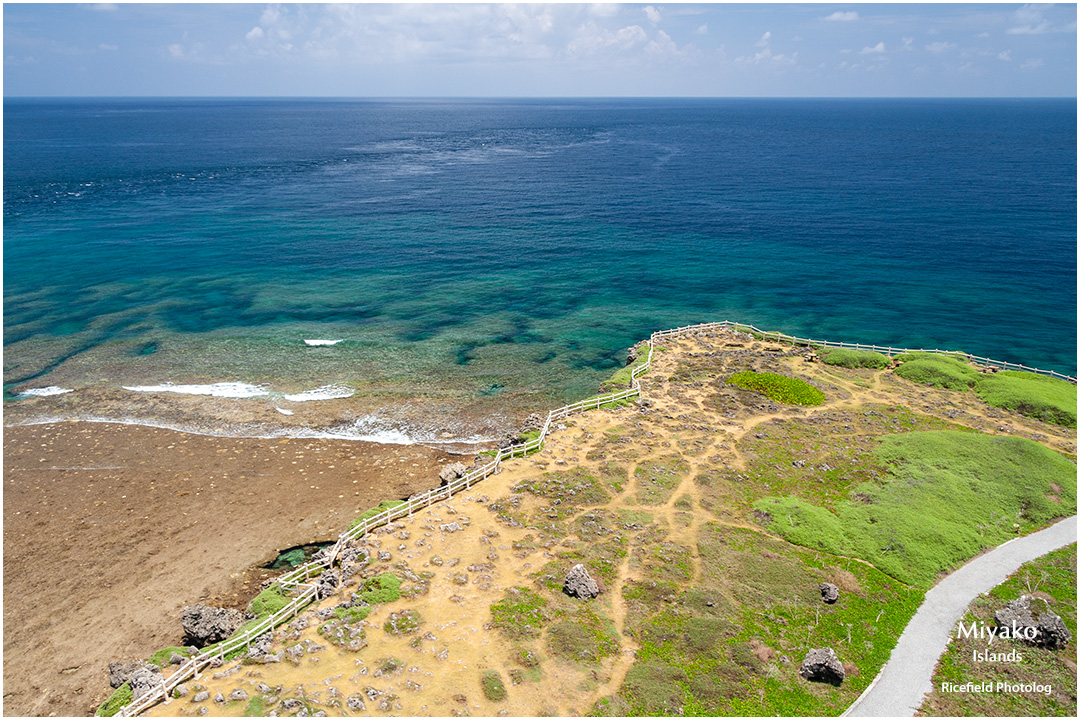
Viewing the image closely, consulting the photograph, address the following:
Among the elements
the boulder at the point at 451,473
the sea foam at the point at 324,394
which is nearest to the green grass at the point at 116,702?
the boulder at the point at 451,473

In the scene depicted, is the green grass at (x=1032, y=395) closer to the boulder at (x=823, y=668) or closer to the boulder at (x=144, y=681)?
the boulder at (x=823, y=668)

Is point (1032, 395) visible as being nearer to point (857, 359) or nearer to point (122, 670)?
point (857, 359)

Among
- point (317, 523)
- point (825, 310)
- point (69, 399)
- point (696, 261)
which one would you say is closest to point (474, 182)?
point (696, 261)

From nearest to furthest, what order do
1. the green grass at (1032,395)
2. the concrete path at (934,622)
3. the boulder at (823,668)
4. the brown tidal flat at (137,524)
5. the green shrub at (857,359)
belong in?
the concrete path at (934,622) → the boulder at (823,668) → the brown tidal flat at (137,524) → the green grass at (1032,395) → the green shrub at (857,359)

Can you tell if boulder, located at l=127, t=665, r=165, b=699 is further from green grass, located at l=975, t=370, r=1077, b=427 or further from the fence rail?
green grass, located at l=975, t=370, r=1077, b=427

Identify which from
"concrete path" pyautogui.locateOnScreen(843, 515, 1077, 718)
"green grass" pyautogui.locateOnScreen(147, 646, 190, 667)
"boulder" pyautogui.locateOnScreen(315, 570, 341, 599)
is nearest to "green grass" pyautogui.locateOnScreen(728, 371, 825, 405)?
"concrete path" pyautogui.locateOnScreen(843, 515, 1077, 718)

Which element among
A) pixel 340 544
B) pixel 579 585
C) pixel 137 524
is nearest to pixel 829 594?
pixel 579 585
